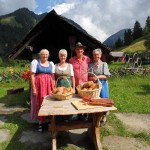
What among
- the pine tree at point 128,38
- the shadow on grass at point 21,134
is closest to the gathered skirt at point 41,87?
the shadow on grass at point 21,134

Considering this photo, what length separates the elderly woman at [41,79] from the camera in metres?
7.36

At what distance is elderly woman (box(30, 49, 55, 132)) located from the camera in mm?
7359

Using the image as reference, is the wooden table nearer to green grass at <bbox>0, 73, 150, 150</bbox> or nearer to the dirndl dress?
green grass at <bbox>0, 73, 150, 150</bbox>

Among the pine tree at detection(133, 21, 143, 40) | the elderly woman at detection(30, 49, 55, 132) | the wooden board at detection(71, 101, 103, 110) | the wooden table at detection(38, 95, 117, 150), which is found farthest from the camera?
the pine tree at detection(133, 21, 143, 40)

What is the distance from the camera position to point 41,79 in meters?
7.50

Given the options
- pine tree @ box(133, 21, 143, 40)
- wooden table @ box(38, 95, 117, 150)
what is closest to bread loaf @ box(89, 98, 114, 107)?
wooden table @ box(38, 95, 117, 150)

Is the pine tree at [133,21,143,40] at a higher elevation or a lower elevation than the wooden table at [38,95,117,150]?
higher

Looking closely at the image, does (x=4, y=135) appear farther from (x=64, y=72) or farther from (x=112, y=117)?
(x=112, y=117)

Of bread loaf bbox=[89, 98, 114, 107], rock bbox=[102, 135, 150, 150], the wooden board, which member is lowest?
rock bbox=[102, 135, 150, 150]

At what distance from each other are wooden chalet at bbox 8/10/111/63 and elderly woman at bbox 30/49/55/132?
6.84ft

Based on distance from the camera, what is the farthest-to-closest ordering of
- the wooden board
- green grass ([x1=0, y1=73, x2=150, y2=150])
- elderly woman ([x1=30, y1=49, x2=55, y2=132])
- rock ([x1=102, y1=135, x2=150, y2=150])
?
1. elderly woman ([x1=30, y1=49, x2=55, y2=132])
2. green grass ([x1=0, y1=73, x2=150, y2=150])
3. rock ([x1=102, y1=135, x2=150, y2=150])
4. the wooden board

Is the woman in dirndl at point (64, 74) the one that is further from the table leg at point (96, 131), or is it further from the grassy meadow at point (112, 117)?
the grassy meadow at point (112, 117)

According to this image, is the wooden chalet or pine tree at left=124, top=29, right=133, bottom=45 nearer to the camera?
the wooden chalet

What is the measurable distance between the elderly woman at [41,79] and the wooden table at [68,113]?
782mm
